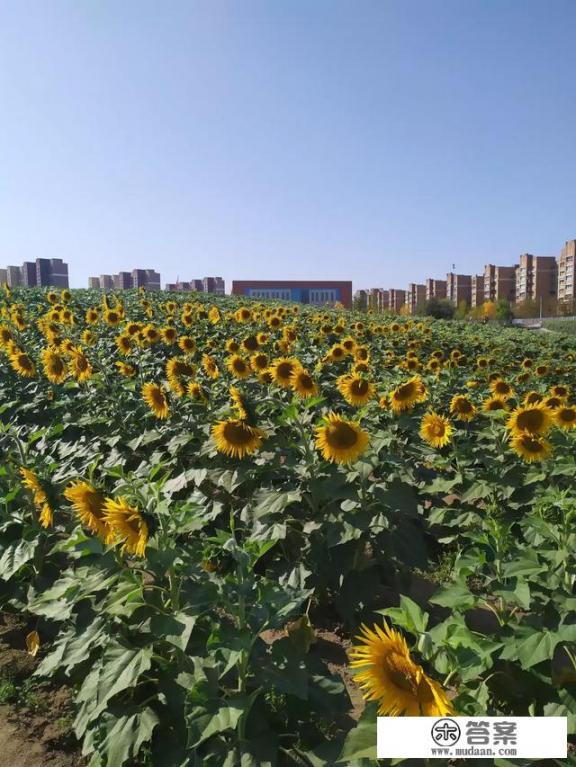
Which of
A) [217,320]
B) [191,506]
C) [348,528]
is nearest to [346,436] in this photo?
[348,528]

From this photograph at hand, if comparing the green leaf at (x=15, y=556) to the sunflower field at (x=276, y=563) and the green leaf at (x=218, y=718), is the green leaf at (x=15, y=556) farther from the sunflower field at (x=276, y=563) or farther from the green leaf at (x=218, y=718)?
the green leaf at (x=218, y=718)

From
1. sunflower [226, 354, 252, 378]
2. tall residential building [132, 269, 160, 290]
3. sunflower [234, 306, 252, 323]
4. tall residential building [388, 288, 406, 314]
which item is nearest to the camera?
sunflower [226, 354, 252, 378]

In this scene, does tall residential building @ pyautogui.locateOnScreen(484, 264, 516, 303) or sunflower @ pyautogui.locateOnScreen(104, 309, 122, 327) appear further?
tall residential building @ pyautogui.locateOnScreen(484, 264, 516, 303)

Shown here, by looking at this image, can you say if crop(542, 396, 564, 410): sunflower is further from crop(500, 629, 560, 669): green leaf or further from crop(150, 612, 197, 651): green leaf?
crop(150, 612, 197, 651): green leaf

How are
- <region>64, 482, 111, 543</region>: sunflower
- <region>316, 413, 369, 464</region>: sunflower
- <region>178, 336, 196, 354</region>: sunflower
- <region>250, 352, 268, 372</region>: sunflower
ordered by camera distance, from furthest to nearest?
<region>178, 336, 196, 354</region>: sunflower < <region>250, 352, 268, 372</region>: sunflower < <region>316, 413, 369, 464</region>: sunflower < <region>64, 482, 111, 543</region>: sunflower

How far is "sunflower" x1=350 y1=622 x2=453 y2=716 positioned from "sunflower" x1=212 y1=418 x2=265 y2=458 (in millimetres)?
2255

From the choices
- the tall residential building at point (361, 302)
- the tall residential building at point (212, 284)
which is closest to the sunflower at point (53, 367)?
the tall residential building at point (361, 302)

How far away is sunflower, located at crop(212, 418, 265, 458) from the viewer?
398cm

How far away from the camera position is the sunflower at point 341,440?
3.72m

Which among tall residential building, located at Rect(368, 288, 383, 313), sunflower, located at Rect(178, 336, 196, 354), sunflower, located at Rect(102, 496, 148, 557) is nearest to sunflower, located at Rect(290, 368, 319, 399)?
sunflower, located at Rect(178, 336, 196, 354)

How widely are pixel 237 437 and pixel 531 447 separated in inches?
96.2

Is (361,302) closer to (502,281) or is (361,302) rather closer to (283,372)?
(283,372)

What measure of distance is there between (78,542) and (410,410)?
3386 millimetres

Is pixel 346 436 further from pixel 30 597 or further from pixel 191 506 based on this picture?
pixel 30 597
